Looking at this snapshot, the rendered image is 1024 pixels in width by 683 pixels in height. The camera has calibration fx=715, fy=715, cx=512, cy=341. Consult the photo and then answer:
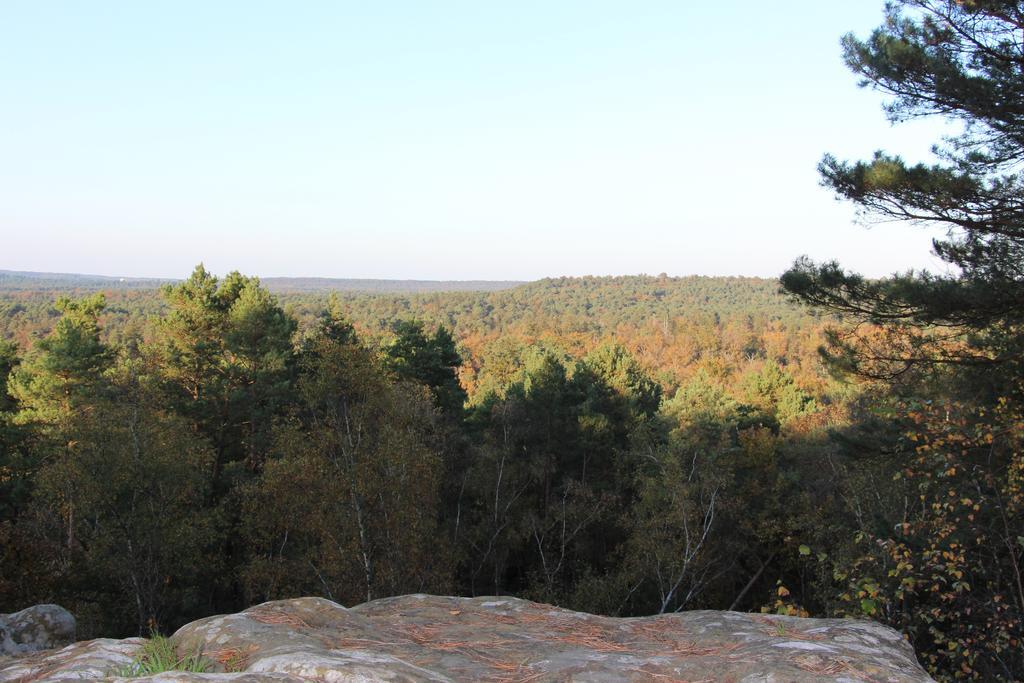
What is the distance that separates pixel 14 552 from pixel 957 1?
19.6 m

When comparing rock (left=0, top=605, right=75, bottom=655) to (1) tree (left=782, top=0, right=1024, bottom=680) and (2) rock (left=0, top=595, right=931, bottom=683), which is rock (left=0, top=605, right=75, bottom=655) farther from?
(1) tree (left=782, top=0, right=1024, bottom=680)

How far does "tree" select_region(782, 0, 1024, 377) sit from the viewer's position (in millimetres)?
8859

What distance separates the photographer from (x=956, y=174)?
891 cm

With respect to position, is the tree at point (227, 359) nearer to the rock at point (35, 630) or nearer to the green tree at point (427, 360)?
the green tree at point (427, 360)

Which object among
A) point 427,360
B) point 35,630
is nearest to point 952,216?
point 35,630

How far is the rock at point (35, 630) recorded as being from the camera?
29.2ft

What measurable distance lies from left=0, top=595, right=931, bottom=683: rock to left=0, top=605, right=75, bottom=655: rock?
22.5 feet

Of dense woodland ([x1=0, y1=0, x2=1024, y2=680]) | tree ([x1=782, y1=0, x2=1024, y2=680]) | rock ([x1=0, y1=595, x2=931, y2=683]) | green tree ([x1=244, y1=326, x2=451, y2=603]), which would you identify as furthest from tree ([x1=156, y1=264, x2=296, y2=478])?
rock ([x1=0, y1=595, x2=931, y2=683])

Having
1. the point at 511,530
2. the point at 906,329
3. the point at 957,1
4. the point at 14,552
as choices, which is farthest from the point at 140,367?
the point at 957,1

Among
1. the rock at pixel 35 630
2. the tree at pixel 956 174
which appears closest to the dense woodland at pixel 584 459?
the tree at pixel 956 174

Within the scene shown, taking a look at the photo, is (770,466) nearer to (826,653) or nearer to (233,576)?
(233,576)

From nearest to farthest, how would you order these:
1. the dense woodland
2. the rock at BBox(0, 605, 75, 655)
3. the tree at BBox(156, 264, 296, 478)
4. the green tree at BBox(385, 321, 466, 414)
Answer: the dense woodland, the rock at BBox(0, 605, 75, 655), the tree at BBox(156, 264, 296, 478), the green tree at BBox(385, 321, 466, 414)

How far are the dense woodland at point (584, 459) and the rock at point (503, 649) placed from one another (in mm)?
1301

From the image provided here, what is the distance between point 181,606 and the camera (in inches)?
688
